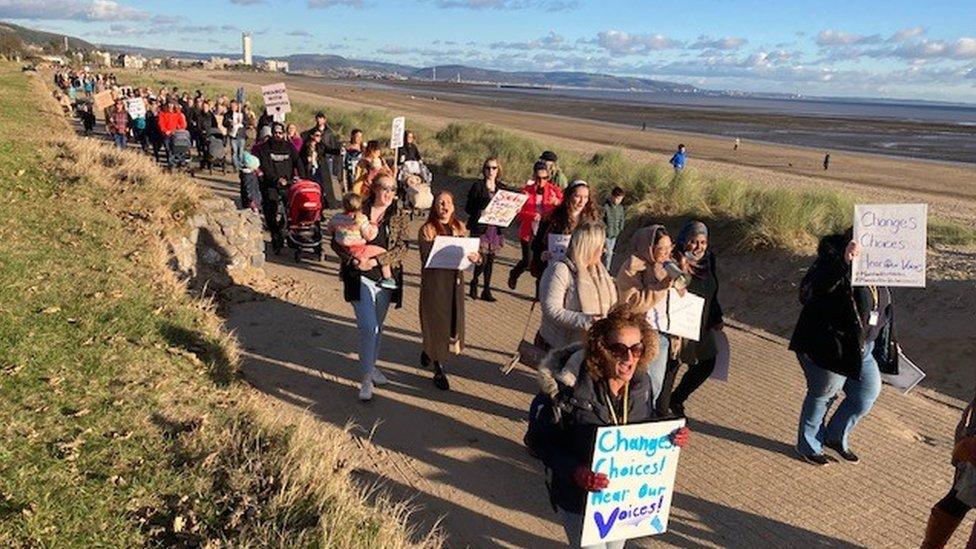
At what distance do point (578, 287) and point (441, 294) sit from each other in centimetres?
187

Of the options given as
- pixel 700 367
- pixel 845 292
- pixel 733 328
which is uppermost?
pixel 845 292

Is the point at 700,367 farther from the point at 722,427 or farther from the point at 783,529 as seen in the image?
the point at 783,529

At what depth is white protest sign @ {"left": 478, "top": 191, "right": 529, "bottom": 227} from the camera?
876cm

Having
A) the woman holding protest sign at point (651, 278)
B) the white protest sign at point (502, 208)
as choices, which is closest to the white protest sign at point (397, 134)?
the white protest sign at point (502, 208)

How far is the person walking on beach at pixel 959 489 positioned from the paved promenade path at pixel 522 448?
77 cm

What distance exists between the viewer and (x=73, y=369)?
4785 millimetres

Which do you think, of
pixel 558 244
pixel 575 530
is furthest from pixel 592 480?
pixel 558 244

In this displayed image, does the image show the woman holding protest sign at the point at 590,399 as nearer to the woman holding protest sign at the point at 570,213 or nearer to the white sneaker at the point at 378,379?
the white sneaker at the point at 378,379

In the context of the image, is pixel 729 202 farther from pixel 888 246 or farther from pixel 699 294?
pixel 888 246

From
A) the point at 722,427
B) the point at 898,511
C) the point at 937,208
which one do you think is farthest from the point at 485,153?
the point at 898,511

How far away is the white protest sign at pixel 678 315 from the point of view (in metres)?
5.14

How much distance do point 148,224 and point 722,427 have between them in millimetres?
7111

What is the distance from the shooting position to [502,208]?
8812 millimetres

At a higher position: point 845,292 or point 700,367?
point 845,292
